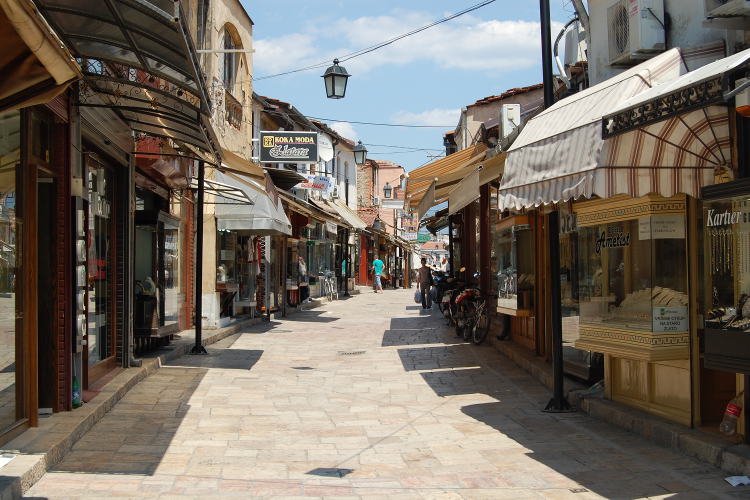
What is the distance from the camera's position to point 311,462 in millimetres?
6297

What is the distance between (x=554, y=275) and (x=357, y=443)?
2.75m

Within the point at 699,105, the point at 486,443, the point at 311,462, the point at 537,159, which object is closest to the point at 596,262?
the point at 537,159

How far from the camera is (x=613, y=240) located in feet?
25.0

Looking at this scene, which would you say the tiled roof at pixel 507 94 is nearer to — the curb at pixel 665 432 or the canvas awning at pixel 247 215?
the canvas awning at pixel 247 215

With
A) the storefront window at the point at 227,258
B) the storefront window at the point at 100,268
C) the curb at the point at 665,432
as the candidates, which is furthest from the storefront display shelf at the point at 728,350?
the storefront window at the point at 227,258

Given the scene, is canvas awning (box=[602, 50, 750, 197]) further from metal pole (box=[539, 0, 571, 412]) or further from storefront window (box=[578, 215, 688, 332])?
metal pole (box=[539, 0, 571, 412])

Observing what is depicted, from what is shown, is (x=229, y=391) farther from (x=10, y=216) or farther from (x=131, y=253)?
(x=10, y=216)

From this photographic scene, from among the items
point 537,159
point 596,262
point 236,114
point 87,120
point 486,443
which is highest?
point 236,114

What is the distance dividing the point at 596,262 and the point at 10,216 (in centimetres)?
534

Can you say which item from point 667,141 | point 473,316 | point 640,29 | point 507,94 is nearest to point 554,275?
point 667,141

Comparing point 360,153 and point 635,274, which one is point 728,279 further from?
point 360,153

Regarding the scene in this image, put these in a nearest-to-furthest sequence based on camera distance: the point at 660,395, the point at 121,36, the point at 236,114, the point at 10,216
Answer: the point at 10,216
the point at 121,36
the point at 660,395
the point at 236,114

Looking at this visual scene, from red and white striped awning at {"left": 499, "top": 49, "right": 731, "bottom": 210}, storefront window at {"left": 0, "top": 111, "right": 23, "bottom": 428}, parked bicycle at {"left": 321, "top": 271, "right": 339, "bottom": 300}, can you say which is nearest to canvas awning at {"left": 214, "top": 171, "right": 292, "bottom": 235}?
red and white striped awning at {"left": 499, "top": 49, "right": 731, "bottom": 210}

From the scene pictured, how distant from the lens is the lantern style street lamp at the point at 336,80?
1595 centimetres
